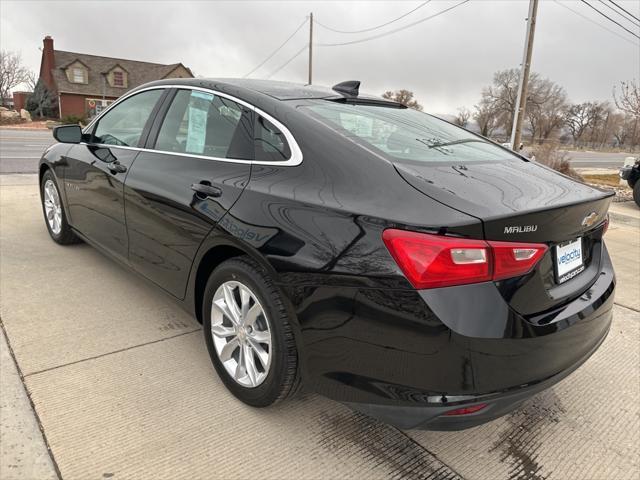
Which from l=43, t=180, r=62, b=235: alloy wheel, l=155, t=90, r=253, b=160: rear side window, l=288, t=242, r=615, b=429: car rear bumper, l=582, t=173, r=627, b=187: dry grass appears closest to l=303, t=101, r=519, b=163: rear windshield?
l=155, t=90, r=253, b=160: rear side window

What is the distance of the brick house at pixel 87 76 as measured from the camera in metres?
44.8

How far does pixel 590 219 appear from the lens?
6.88ft

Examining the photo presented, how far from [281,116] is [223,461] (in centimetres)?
156

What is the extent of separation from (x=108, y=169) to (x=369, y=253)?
234 cm

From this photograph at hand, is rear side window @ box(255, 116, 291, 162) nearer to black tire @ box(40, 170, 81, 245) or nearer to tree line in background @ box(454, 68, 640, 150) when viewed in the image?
black tire @ box(40, 170, 81, 245)

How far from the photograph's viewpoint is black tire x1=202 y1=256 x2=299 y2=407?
2039mm

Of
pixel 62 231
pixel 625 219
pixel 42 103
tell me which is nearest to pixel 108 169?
pixel 62 231

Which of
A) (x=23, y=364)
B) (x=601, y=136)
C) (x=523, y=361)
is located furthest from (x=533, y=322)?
(x=601, y=136)

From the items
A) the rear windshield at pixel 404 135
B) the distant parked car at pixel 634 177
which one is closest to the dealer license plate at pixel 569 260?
the rear windshield at pixel 404 135

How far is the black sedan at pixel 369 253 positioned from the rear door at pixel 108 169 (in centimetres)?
34

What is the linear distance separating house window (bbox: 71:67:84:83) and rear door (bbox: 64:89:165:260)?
48872 millimetres

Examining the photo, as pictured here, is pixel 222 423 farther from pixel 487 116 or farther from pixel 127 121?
pixel 487 116

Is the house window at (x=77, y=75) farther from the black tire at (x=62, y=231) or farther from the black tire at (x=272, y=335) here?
the black tire at (x=272, y=335)

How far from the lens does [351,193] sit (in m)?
1.88
